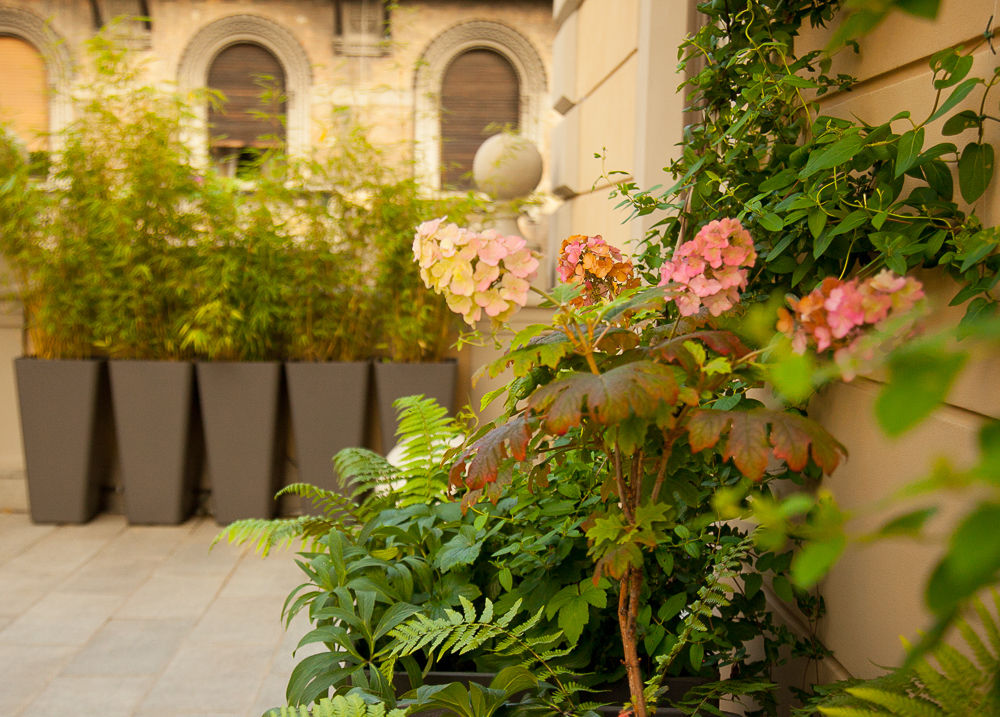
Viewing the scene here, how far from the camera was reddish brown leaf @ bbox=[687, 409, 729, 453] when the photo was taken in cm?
88

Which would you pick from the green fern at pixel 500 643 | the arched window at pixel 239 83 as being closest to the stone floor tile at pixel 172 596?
the green fern at pixel 500 643

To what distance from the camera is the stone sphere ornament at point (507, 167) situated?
13.8ft

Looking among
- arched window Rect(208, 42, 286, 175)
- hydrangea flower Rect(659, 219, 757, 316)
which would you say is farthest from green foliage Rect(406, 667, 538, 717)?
arched window Rect(208, 42, 286, 175)

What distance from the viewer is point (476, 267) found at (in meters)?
1.06

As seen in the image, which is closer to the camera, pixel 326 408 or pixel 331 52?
pixel 326 408

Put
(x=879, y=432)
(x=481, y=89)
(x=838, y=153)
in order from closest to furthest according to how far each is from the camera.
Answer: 1. (x=879, y=432)
2. (x=838, y=153)
3. (x=481, y=89)

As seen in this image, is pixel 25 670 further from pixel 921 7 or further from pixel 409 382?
pixel 921 7

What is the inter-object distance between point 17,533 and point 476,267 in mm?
3875

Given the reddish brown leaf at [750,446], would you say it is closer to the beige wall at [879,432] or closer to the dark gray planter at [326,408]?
the beige wall at [879,432]

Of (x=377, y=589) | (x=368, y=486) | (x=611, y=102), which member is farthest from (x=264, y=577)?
(x=611, y=102)

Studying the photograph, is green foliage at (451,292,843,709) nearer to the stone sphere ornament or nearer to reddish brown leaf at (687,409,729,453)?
reddish brown leaf at (687,409,729,453)

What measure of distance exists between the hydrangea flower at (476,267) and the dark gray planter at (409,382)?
10.1 feet

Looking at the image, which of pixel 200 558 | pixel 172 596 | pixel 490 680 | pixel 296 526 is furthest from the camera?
pixel 200 558

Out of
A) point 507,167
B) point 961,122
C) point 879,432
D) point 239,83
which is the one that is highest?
point 239,83
